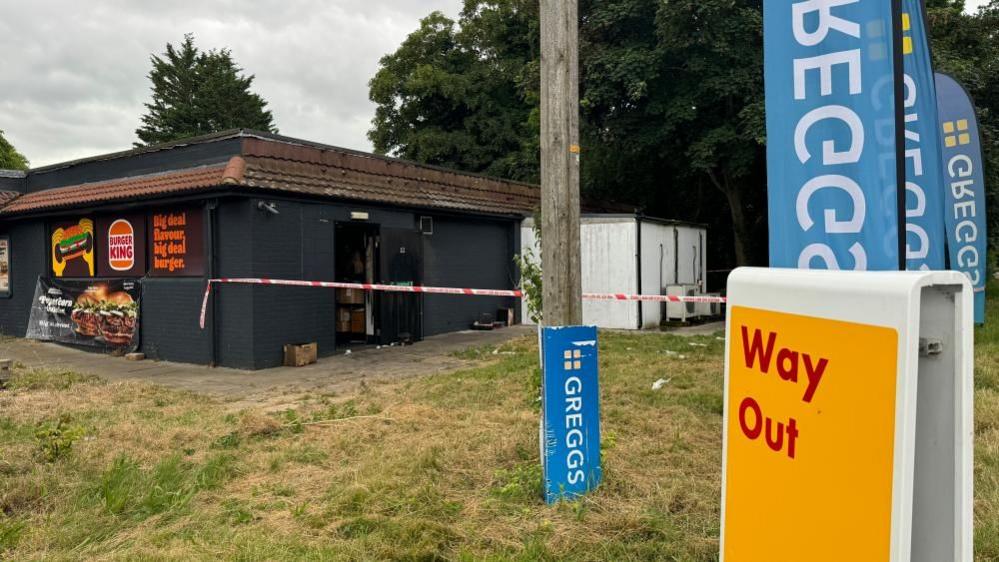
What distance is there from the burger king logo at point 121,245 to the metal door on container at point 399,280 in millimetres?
4246

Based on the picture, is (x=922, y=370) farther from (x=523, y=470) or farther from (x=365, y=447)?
(x=365, y=447)

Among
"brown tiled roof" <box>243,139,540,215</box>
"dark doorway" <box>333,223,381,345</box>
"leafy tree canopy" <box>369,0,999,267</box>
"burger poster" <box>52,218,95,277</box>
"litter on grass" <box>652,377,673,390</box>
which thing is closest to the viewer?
"litter on grass" <box>652,377,673,390</box>

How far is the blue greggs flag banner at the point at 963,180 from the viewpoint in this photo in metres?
6.88

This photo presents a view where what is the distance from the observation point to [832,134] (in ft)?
9.14

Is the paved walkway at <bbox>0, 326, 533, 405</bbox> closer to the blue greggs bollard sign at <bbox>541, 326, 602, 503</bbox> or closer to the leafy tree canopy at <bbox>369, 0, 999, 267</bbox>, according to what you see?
the blue greggs bollard sign at <bbox>541, 326, 602, 503</bbox>

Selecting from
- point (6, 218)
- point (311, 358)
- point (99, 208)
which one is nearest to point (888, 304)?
point (311, 358)

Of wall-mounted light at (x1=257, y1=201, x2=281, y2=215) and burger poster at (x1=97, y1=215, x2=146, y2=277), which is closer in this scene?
wall-mounted light at (x1=257, y1=201, x2=281, y2=215)

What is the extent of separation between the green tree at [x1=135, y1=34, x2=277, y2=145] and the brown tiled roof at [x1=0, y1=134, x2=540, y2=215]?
114ft

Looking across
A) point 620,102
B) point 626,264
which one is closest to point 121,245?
point 626,264

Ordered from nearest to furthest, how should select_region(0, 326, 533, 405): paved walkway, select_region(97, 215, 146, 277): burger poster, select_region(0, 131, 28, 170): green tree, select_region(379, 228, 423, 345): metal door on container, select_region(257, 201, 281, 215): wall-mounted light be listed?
select_region(0, 326, 533, 405): paved walkway < select_region(257, 201, 281, 215): wall-mounted light < select_region(97, 215, 146, 277): burger poster < select_region(379, 228, 423, 345): metal door on container < select_region(0, 131, 28, 170): green tree

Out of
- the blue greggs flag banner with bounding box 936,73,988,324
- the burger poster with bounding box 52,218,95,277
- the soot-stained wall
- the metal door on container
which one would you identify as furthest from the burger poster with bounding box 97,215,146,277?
the blue greggs flag banner with bounding box 936,73,988,324

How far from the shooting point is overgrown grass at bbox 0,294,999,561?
345 centimetres

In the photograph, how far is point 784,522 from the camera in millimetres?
1667

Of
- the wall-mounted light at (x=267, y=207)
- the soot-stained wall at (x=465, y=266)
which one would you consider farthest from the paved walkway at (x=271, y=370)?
the wall-mounted light at (x=267, y=207)
